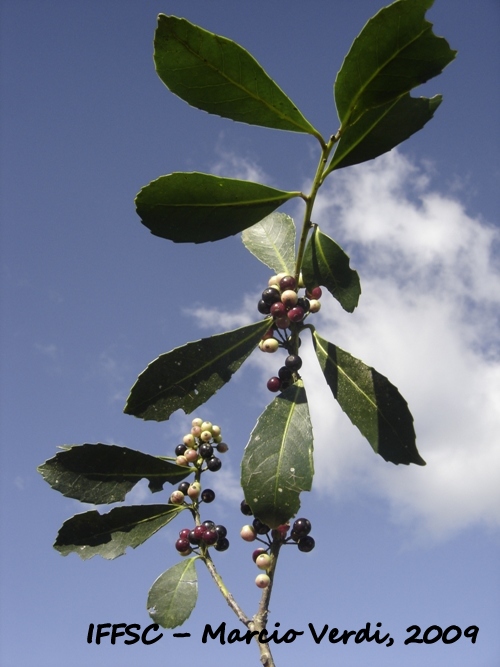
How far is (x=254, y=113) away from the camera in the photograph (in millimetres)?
1822

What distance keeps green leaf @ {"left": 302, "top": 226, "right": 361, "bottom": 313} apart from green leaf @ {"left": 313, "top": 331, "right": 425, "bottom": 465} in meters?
0.15

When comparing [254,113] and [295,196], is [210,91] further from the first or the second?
[295,196]

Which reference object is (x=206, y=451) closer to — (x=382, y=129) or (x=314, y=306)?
(x=314, y=306)

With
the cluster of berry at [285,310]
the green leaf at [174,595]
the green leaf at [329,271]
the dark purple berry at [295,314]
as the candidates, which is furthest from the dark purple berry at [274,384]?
the green leaf at [174,595]

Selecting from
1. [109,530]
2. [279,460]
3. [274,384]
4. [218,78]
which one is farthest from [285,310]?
[109,530]

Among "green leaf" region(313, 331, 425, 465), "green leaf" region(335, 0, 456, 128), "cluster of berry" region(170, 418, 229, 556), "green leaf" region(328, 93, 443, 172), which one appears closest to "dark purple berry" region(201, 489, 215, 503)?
"cluster of berry" region(170, 418, 229, 556)

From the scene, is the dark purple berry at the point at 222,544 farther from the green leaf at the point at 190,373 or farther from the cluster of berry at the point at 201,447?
the green leaf at the point at 190,373

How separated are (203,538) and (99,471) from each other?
385 millimetres

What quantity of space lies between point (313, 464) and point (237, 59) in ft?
3.55

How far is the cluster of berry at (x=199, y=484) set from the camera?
206 cm

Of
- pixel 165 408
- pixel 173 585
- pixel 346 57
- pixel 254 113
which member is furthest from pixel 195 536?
pixel 346 57

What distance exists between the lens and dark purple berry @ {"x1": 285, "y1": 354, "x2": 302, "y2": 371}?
1956 millimetres

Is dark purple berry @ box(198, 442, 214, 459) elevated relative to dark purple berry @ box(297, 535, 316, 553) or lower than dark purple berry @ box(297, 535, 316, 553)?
elevated

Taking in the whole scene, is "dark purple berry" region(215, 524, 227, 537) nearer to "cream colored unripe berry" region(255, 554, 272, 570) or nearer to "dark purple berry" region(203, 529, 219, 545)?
"dark purple berry" region(203, 529, 219, 545)
